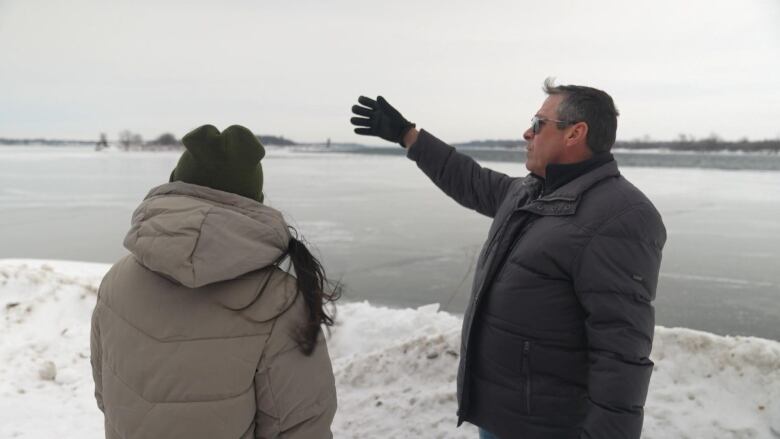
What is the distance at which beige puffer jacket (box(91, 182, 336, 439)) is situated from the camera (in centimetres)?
124

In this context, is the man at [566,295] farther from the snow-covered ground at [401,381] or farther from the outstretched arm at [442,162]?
the snow-covered ground at [401,381]

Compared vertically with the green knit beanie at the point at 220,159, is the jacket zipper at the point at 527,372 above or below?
below

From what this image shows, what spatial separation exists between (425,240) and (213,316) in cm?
938

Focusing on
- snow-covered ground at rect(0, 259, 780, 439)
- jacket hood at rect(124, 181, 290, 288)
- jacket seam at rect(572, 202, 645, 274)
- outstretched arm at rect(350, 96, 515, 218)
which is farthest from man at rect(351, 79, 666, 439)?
snow-covered ground at rect(0, 259, 780, 439)

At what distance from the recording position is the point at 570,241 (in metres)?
1.70

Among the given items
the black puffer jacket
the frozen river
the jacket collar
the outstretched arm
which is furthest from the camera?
the frozen river

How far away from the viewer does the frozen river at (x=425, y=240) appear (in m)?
6.95

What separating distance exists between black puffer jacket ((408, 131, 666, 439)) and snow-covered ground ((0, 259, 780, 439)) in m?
1.64

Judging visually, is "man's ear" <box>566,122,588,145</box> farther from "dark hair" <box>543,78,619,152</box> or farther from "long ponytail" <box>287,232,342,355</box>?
"long ponytail" <box>287,232,342,355</box>

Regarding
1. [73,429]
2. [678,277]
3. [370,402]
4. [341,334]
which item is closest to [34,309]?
[73,429]

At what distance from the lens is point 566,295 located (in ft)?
5.77

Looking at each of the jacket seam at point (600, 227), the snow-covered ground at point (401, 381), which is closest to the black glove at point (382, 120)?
the jacket seam at point (600, 227)

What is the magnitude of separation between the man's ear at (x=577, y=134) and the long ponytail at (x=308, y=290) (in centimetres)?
107

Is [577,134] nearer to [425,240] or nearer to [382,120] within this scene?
[382,120]
